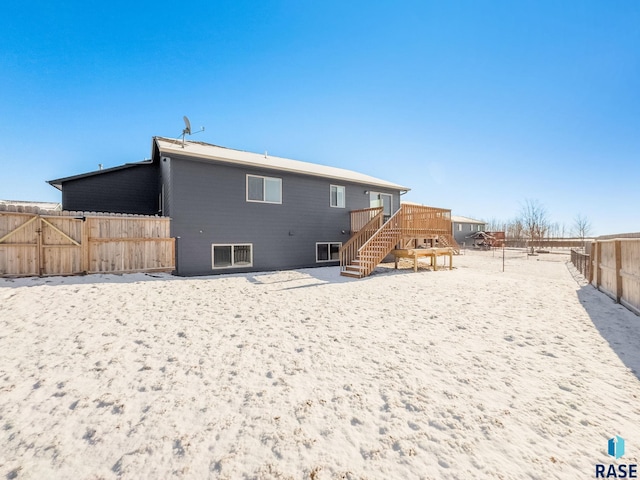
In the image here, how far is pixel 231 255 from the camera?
10609mm

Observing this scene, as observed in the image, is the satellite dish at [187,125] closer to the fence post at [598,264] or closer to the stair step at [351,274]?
the stair step at [351,274]

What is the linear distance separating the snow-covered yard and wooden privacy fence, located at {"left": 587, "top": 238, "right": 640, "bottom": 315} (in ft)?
2.93

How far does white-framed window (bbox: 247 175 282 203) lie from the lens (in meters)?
11.0

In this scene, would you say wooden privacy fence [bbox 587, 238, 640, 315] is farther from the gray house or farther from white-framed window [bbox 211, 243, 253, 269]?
white-framed window [bbox 211, 243, 253, 269]

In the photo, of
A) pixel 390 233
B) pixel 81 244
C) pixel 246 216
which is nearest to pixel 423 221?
pixel 390 233

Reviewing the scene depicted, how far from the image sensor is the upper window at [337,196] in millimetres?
13391

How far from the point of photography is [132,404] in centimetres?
255

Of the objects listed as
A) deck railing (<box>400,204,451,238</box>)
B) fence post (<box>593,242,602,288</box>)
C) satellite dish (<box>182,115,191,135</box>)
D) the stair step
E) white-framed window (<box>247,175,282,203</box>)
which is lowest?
the stair step

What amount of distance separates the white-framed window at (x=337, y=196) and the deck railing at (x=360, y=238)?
1759 mm

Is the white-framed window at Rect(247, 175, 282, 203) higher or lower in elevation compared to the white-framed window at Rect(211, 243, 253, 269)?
higher

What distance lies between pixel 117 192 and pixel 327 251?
10.7 meters

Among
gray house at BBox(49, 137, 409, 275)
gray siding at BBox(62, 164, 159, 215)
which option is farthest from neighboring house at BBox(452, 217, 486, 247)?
gray siding at BBox(62, 164, 159, 215)

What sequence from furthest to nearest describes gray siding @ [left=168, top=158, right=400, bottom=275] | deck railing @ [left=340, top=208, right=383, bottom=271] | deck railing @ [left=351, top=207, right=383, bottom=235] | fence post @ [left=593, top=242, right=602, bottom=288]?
deck railing @ [left=351, top=207, right=383, bottom=235] → deck railing @ [left=340, top=208, right=383, bottom=271] → gray siding @ [left=168, top=158, right=400, bottom=275] → fence post @ [left=593, top=242, right=602, bottom=288]

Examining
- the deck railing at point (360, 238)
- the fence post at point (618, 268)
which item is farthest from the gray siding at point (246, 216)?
the fence post at point (618, 268)
